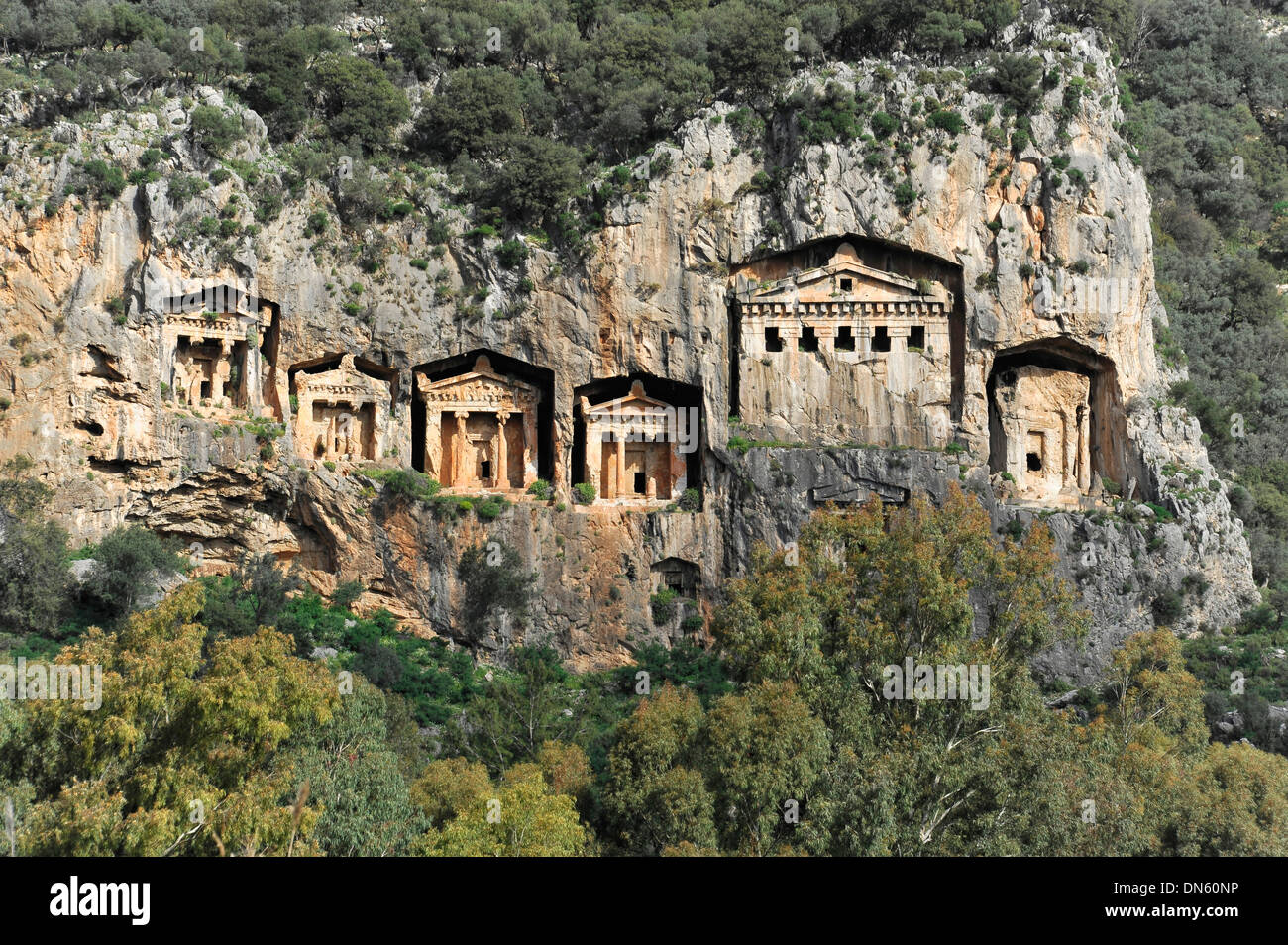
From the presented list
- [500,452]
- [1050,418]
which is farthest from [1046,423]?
[500,452]

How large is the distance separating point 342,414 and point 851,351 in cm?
1863

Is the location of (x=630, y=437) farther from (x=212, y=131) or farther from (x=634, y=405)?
(x=212, y=131)

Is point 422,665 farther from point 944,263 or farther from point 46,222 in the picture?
point 944,263

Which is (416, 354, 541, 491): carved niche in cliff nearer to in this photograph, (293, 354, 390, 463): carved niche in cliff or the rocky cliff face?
the rocky cliff face

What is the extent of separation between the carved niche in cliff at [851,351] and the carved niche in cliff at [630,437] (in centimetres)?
246

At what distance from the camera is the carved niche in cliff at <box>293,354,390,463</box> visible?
50844 millimetres

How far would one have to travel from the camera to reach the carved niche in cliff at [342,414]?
2002 inches

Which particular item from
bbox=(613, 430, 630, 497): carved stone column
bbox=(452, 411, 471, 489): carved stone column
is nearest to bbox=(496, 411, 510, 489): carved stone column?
bbox=(452, 411, 471, 489): carved stone column

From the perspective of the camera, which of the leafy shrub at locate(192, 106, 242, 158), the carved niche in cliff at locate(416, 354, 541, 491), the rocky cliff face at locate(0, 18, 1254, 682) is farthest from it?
the carved niche in cliff at locate(416, 354, 541, 491)

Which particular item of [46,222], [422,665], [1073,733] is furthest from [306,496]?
[1073,733]

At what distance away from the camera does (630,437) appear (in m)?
51.0

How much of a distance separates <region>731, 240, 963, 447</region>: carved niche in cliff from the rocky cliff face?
255 millimetres

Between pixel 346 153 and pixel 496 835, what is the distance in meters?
31.4

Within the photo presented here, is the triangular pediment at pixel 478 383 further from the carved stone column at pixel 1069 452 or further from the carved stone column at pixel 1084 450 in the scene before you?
the carved stone column at pixel 1084 450
